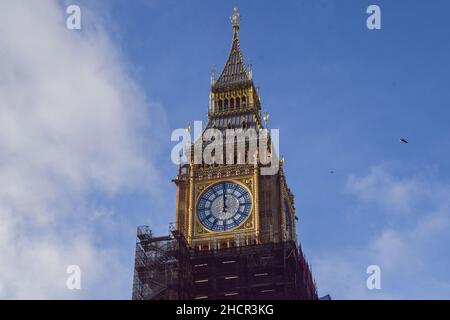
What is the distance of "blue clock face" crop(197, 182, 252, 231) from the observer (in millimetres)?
94688

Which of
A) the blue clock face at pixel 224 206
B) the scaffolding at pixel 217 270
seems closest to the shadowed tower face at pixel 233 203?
the blue clock face at pixel 224 206

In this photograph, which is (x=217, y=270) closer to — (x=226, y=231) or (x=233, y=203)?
(x=226, y=231)

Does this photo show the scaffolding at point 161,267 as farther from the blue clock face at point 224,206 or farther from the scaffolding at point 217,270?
the blue clock face at point 224,206

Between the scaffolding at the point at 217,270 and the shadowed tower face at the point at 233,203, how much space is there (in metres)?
2.14

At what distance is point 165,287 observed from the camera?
87562 mm

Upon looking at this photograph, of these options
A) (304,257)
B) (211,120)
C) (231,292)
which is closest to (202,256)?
(231,292)

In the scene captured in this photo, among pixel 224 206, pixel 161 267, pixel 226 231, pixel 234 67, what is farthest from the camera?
pixel 234 67

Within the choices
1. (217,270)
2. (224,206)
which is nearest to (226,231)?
(224,206)

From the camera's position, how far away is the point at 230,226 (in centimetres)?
9438

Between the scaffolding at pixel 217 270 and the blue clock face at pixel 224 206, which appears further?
the blue clock face at pixel 224 206

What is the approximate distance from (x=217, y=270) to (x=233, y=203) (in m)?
8.04

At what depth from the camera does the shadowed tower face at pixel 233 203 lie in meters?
93.7
